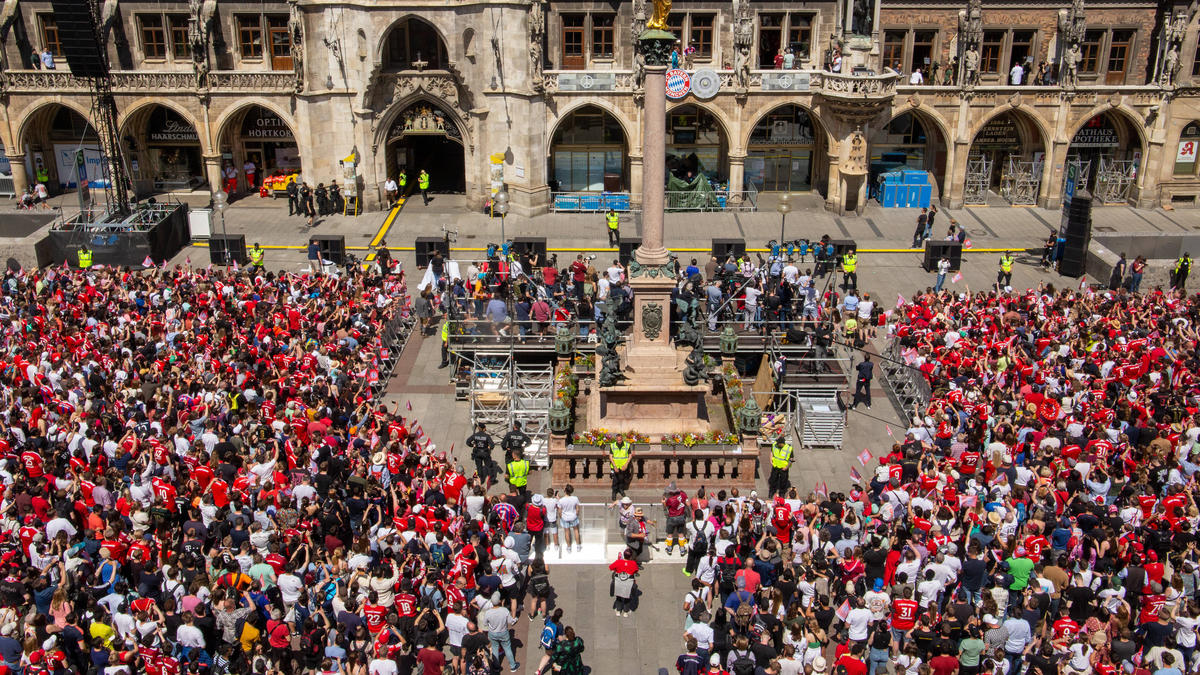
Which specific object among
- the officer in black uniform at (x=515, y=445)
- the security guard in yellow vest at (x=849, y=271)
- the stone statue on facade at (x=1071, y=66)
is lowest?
the officer in black uniform at (x=515, y=445)

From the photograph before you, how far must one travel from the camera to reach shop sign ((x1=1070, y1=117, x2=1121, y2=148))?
48031 millimetres

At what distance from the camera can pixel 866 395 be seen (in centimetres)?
2778

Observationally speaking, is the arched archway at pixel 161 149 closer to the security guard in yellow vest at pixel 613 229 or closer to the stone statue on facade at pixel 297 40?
the stone statue on facade at pixel 297 40

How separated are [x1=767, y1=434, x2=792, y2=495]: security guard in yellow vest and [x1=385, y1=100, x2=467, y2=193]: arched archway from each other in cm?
2671

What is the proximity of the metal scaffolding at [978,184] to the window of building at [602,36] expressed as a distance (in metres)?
16.7

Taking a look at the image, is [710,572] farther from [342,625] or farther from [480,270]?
[480,270]

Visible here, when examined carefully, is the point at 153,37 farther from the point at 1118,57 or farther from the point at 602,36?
the point at 1118,57

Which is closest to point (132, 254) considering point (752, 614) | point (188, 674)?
point (188, 674)

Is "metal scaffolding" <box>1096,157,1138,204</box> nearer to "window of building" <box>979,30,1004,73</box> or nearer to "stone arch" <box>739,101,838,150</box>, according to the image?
"window of building" <box>979,30,1004,73</box>

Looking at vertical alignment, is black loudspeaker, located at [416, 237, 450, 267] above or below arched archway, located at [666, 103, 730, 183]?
below

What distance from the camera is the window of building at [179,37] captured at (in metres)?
46.5

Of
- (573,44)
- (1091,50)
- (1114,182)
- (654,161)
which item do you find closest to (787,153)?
(573,44)

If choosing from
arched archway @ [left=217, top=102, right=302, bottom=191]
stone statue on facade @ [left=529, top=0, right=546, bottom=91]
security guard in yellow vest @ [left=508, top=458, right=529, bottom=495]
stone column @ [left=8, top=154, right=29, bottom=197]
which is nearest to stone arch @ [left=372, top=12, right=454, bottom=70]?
stone statue on facade @ [left=529, top=0, right=546, bottom=91]

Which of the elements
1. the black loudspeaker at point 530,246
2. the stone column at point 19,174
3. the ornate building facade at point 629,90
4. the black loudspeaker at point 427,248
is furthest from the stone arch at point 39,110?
the black loudspeaker at point 530,246
